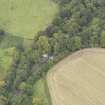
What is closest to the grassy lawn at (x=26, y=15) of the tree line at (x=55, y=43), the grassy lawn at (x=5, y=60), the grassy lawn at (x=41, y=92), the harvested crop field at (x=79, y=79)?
the tree line at (x=55, y=43)

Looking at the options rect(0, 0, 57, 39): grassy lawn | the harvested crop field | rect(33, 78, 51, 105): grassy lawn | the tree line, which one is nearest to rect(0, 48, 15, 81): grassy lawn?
the tree line

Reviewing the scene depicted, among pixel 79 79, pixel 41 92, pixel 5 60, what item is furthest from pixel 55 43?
pixel 41 92

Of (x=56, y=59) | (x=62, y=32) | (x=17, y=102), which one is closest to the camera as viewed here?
(x=17, y=102)

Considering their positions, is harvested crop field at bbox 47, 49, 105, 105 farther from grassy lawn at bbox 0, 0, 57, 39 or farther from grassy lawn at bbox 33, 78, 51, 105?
grassy lawn at bbox 0, 0, 57, 39

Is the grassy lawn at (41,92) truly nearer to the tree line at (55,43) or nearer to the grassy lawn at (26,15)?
the tree line at (55,43)

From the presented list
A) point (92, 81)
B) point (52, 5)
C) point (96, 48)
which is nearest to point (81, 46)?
point (96, 48)

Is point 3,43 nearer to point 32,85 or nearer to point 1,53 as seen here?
point 1,53
